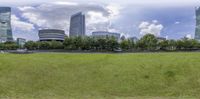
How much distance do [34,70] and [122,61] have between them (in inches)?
272

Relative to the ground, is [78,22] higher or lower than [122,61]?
higher

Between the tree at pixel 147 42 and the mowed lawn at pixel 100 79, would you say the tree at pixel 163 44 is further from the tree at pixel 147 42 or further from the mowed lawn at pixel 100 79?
the mowed lawn at pixel 100 79

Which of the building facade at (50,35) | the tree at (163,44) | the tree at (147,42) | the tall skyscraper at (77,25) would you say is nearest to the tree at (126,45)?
the tree at (147,42)

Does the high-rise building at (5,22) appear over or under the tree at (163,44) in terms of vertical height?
over

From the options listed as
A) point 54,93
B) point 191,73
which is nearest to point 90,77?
point 54,93

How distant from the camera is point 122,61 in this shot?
24.9 meters

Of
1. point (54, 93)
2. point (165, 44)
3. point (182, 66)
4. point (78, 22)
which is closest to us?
point (54, 93)

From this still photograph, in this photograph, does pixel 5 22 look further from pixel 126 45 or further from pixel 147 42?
pixel 147 42

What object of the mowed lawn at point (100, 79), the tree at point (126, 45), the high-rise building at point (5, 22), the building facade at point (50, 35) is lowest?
the mowed lawn at point (100, 79)

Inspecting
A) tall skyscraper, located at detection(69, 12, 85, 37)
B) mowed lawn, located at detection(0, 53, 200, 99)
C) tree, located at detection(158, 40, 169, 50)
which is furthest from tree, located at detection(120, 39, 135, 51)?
tall skyscraper, located at detection(69, 12, 85, 37)

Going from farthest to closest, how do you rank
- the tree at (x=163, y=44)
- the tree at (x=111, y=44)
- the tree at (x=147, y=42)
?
the tree at (x=111, y=44) < the tree at (x=163, y=44) < the tree at (x=147, y=42)

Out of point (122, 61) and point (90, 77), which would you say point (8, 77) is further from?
point (122, 61)

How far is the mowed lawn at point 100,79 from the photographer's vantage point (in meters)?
17.4

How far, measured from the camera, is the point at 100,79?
20.0 metres
